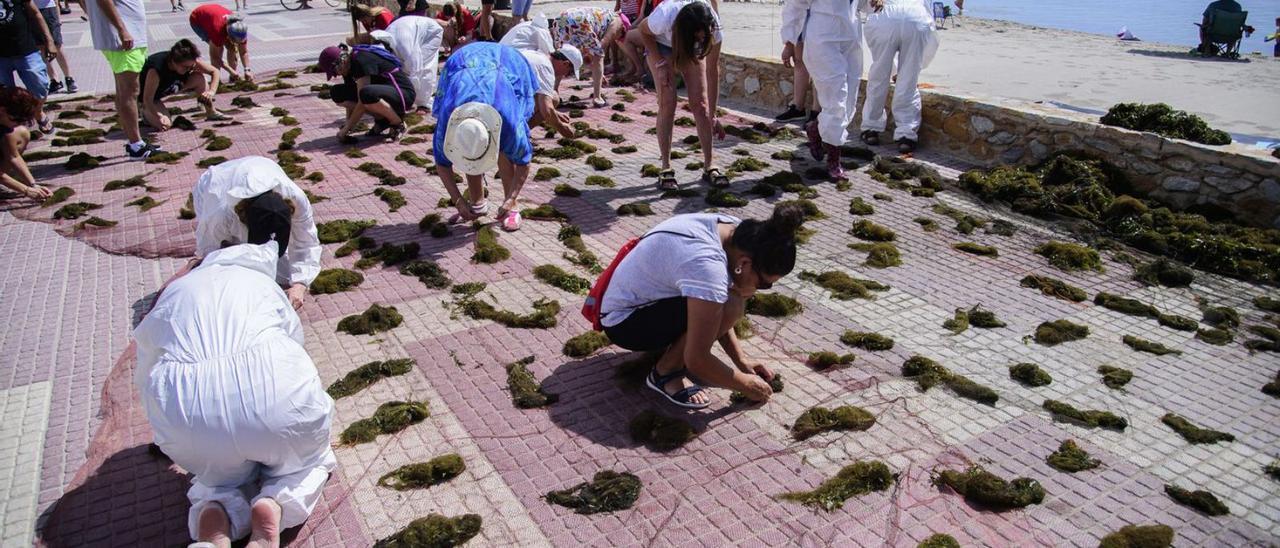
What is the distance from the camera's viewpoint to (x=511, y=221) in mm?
5570

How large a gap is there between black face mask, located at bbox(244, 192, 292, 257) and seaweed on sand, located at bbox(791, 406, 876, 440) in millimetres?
2392

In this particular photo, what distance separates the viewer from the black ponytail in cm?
304

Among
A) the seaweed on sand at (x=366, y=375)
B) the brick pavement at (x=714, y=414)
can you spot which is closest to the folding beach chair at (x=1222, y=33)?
the brick pavement at (x=714, y=414)

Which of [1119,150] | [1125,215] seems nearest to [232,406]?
[1125,215]

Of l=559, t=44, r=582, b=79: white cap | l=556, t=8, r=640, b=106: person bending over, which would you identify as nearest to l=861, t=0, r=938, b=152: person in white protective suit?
l=559, t=44, r=582, b=79: white cap

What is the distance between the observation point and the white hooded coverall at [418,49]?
27.7ft

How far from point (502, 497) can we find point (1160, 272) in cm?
381

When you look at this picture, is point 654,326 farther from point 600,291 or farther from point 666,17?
point 666,17

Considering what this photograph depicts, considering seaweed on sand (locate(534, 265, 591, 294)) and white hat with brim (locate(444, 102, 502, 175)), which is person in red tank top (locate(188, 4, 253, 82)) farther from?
seaweed on sand (locate(534, 265, 591, 294))

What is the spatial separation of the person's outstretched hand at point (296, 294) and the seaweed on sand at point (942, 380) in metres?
2.93

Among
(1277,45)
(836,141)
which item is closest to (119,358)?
(836,141)

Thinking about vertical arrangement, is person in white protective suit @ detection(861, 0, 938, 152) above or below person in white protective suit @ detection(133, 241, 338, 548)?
above

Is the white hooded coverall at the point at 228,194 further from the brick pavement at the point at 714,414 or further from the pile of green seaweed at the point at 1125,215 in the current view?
the pile of green seaweed at the point at 1125,215

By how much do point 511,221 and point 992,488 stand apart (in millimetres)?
3473
